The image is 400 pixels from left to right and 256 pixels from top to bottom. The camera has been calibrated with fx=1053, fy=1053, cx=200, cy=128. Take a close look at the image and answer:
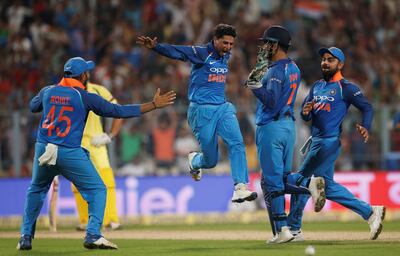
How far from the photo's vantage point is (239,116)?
20938mm

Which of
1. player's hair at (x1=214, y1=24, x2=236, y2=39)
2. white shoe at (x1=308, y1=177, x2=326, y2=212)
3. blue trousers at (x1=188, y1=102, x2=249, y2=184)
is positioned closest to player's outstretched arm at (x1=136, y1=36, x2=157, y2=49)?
player's hair at (x1=214, y1=24, x2=236, y2=39)

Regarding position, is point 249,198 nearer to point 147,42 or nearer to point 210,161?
point 210,161

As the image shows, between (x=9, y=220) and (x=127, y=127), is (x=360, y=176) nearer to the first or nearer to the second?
(x=127, y=127)

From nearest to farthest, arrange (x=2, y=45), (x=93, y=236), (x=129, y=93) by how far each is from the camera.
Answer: (x=93, y=236), (x=129, y=93), (x=2, y=45)

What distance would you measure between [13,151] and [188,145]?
3446 mm

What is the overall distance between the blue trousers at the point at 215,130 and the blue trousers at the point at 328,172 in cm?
87

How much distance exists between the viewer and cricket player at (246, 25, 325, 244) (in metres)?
13.2

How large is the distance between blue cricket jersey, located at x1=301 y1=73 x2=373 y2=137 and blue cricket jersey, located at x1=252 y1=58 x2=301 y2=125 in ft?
1.62

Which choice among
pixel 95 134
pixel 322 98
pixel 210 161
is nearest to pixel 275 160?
pixel 322 98

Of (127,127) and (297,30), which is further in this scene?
(297,30)

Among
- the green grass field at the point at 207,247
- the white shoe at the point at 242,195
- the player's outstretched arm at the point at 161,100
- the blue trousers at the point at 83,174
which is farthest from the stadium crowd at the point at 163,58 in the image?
the player's outstretched arm at the point at 161,100

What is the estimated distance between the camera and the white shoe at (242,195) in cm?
1321

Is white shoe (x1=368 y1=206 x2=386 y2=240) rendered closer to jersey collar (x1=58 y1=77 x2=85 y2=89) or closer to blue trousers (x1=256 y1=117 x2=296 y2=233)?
blue trousers (x1=256 y1=117 x2=296 y2=233)

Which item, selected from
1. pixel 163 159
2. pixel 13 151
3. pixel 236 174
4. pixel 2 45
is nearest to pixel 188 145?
pixel 163 159
